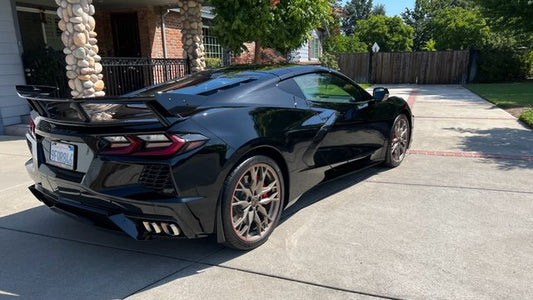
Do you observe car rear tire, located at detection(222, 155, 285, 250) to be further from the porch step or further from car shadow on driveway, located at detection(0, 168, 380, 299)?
the porch step

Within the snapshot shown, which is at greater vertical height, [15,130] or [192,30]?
[192,30]

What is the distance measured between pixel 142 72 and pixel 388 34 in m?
36.9

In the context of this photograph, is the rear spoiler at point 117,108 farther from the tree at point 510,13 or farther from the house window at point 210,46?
the tree at point 510,13

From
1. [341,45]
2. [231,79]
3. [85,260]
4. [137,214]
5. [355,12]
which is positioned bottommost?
[85,260]

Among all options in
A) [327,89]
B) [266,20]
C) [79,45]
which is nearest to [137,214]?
[327,89]

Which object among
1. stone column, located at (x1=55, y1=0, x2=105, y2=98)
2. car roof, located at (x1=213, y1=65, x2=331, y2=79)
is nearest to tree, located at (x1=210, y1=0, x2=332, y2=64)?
stone column, located at (x1=55, y1=0, x2=105, y2=98)

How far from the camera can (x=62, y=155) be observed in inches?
Result: 121

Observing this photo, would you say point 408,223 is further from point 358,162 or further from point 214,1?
point 214,1

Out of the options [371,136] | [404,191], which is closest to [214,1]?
[371,136]

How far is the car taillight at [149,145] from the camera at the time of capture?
273 centimetres

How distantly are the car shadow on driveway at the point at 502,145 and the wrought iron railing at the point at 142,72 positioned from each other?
22.8 feet

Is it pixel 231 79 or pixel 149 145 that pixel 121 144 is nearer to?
pixel 149 145

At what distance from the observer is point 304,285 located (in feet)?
9.19

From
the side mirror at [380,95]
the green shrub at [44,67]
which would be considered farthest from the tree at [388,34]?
the side mirror at [380,95]
